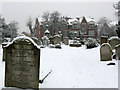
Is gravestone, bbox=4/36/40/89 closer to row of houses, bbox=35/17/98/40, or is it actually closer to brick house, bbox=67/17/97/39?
row of houses, bbox=35/17/98/40

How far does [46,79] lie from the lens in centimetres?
744

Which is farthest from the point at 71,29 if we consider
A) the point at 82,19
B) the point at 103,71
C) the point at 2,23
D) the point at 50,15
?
the point at 103,71

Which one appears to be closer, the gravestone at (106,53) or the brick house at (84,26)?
the gravestone at (106,53)

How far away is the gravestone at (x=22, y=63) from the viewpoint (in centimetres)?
602

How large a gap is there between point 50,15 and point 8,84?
4912cm

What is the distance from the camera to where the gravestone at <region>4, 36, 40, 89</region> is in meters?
6.02

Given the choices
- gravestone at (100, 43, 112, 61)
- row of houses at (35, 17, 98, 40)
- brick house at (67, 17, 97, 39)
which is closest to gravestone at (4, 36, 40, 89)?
gravestone at (100, 43, 112, 61)

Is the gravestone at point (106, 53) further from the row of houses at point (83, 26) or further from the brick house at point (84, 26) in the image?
the brick house at point (84, 26)

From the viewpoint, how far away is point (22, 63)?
6.16 meters

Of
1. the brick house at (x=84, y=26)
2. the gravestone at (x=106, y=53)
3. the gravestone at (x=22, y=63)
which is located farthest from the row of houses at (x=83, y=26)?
the gravestone at (x=22, y=63)

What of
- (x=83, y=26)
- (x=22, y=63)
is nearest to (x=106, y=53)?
(x=22, y=63)

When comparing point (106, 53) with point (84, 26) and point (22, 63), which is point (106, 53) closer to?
point (22, 63)

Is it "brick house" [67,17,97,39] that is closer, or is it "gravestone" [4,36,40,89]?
"gravestone" [4,36,40,89]

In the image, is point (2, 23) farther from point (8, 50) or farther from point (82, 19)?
point (8, 50)
